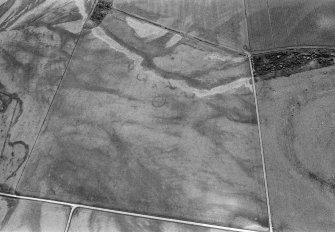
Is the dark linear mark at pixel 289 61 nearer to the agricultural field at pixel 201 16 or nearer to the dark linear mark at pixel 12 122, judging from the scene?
the agricultural field at pixel 201 16

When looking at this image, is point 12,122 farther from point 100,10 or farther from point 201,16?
point 201,16

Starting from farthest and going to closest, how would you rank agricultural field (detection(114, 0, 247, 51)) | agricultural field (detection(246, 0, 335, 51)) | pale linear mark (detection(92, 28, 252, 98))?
1. agricultural field (detection(114, 0, 247, 51))
2. agricultural field (detection(246, 0, 335, 51))
3. pale linear mark (detection(92, 28, 252, 98))

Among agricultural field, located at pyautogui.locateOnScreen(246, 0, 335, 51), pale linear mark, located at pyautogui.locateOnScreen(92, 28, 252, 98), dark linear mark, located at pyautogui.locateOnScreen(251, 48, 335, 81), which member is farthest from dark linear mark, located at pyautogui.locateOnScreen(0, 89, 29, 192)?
agricultural field, located at pyautogui.locateOnScreen(246, 0, 335, 51)

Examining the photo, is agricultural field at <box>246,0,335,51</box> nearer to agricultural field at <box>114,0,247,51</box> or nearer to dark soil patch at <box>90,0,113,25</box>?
agricultural field at <box>114,0,247,51</box>

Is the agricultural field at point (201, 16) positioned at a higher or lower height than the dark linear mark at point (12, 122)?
higher

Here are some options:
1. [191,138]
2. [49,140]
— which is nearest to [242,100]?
[191,138]

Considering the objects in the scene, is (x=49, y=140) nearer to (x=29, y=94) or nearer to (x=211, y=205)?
(x=29, y=94)

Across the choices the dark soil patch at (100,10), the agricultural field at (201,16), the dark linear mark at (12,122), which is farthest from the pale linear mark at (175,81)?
the dark linear mark at (12,122)

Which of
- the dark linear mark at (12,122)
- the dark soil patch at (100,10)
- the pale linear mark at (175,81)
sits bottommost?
the dark linear mark at (12,122)
